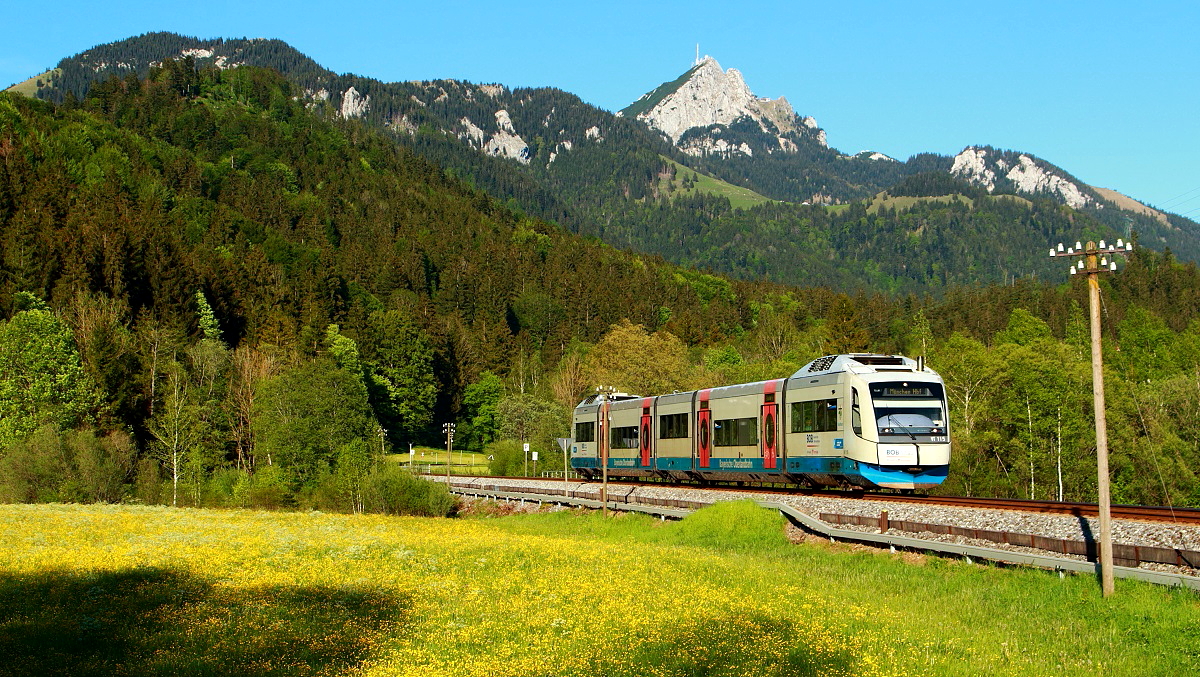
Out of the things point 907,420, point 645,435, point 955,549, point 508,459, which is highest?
point 907,420

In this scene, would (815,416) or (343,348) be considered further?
(343,348)

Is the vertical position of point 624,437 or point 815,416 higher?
point 815,416

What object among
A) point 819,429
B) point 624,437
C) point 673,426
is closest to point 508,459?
point 624,437

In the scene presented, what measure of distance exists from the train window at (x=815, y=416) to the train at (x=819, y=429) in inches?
1.4

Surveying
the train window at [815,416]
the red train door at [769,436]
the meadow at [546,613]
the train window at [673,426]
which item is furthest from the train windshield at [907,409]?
the train window at [673,426]

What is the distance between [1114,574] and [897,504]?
10.0 meters

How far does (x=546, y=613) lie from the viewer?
18281 mm

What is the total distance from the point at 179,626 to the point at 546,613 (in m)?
6.45

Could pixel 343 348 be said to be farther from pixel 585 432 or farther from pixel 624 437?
pixel 624 437

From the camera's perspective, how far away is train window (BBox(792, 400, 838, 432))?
1308 inches

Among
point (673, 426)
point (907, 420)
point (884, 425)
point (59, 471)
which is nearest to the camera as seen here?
point (884, 425)

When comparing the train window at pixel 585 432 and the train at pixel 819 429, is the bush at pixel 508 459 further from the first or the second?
the train at pixel 819 429

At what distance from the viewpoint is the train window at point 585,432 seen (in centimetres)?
5769

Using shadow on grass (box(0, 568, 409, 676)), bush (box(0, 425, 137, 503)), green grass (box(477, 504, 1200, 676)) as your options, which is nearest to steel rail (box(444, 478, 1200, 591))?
green grass (box(477, 504, 1200, 676))
